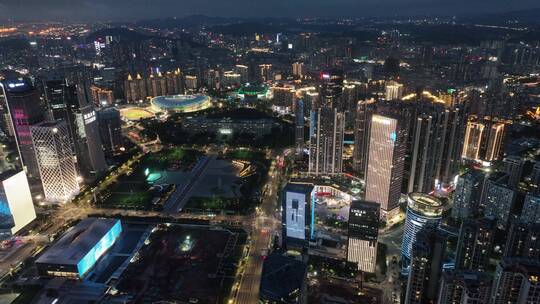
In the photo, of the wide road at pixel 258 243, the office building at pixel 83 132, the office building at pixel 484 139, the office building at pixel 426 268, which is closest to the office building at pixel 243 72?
the office building at pixel 83 132

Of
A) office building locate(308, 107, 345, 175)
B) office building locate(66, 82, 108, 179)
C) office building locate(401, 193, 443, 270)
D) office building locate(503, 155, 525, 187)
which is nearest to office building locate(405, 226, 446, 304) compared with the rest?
office building locate(401, 193, 443, 270)

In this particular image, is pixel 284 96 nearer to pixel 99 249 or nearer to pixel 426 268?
pixel 99 249

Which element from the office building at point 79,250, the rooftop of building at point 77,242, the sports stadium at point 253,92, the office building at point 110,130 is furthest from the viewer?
the sports stadium at point 253,92

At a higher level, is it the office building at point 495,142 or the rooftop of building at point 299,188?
the rooftop of building at point 299,188

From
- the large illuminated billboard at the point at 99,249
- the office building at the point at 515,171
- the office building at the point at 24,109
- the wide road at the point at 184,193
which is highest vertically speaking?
the office building at the point at 24,109

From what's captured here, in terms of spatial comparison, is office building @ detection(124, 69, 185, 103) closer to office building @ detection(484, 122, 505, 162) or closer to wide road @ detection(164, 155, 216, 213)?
wide road @ detection(164, 155, 216, 213)

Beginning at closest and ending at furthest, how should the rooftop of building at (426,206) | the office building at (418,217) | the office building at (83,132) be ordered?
the office building at (418,217) → the rooftop of building at (426,206) → the office building at (83,132)

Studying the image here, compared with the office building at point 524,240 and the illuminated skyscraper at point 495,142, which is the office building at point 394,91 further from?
the office building at point 524,240

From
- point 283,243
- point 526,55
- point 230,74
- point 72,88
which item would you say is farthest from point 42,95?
point 526,55
